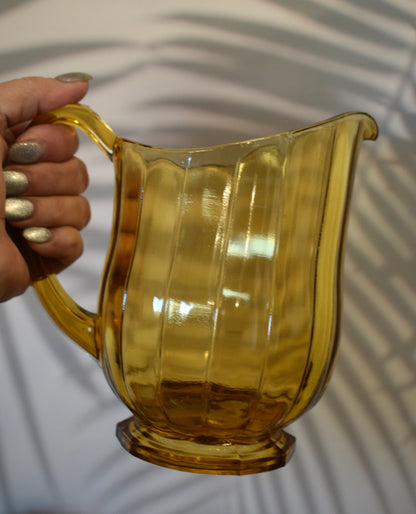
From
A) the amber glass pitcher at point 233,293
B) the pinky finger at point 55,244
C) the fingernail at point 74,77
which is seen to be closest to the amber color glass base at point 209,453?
the amber glass pitcher at point 233,293

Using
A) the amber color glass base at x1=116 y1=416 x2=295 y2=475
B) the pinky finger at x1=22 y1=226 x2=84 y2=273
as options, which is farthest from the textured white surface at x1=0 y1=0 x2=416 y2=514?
the amber color glass base at x1=116 y1=416 x2=295 y2=475

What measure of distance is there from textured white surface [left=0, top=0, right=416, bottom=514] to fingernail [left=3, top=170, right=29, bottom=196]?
17 cm

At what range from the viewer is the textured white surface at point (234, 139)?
477mm

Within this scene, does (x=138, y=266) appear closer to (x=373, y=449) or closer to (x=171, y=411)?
(x=171, y=411)

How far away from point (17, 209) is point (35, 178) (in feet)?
0.12

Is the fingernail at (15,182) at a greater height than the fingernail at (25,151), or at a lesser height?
lesser

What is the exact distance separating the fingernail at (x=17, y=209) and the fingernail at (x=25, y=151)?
0.03 metres

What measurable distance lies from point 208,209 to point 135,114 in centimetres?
26

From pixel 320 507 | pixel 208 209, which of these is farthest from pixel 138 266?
pixel 320 507

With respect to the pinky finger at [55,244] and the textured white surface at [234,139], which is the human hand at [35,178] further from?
the textured white surface at [234,139]

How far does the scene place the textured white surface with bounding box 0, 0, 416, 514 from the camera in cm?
48

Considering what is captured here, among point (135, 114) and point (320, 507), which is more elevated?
point (135, 114)

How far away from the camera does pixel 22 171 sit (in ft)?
1.22

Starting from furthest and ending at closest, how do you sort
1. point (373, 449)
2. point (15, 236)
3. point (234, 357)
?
point (373, 449) → point (15, 236) → point (234, 357)
